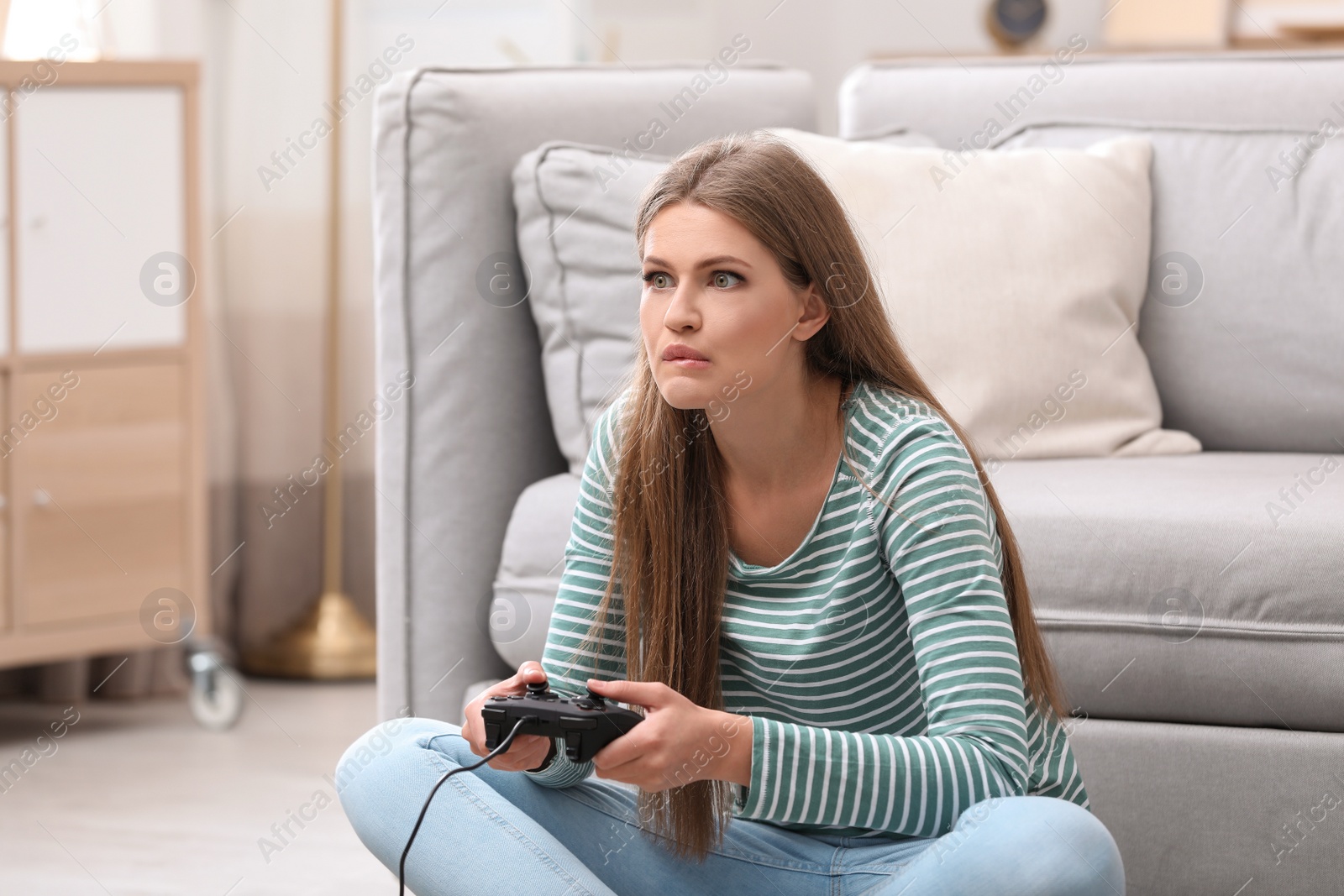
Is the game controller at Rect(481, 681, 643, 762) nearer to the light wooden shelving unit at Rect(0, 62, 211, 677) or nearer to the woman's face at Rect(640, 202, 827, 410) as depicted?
the woman's face at Rect(640, 202, 827, 410)

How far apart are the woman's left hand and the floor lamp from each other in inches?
64.8

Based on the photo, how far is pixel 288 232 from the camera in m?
2.53

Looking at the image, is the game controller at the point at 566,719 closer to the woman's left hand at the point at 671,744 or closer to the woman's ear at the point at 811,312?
the woman's left hand at the point at 671,744

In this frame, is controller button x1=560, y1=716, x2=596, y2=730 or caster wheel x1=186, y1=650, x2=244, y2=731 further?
caster wheel x1=186, y1=650, x2=244, y2=731

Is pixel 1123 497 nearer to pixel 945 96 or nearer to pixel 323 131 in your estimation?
pixel 945 96

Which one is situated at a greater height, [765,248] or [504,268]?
[765,248]

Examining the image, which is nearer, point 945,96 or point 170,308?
point 945,96

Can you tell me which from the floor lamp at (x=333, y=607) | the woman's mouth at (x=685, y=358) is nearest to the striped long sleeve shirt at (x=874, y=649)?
the woman's mouth at (x=685, y=358)

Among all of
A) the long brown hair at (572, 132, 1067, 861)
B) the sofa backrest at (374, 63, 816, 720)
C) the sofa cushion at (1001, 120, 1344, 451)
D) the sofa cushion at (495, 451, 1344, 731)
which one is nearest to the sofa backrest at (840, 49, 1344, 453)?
the sofa cushion at (1001, 120, 1344, 451)

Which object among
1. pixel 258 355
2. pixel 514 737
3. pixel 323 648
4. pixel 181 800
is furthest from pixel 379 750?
pixel 258 355

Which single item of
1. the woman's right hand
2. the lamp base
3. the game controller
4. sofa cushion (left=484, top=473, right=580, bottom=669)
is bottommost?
the lamp base

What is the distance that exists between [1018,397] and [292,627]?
4.76 feet

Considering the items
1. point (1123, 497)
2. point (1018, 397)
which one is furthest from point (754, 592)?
point (1018, 397)

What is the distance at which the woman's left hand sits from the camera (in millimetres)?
859
